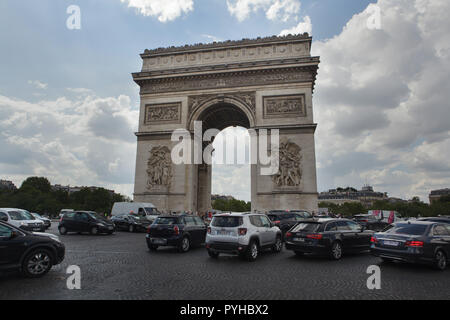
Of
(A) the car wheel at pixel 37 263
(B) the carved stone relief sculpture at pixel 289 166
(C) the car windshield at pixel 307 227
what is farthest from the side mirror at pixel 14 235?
(B) the carved stone relief sculpture at pixel 289 166

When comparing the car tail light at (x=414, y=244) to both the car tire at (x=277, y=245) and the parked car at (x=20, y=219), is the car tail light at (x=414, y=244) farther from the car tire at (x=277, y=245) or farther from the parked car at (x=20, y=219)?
the parked car at (x=20, y=219)

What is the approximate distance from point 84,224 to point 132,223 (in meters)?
3.74

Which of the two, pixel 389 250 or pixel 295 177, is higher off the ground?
pixel 295 177

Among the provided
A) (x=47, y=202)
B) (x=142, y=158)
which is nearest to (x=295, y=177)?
(x=142, y=158)

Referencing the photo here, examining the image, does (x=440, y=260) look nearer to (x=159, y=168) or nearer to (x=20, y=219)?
(x=20, y=219)

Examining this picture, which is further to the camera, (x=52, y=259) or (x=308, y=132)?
(x=308, y=132)

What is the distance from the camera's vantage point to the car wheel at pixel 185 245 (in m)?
10.9

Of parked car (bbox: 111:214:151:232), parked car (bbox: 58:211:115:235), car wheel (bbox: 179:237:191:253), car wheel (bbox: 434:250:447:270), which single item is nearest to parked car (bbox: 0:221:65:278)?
car wheel (bbox: 179:237:191:253)

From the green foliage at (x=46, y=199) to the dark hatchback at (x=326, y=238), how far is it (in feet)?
207

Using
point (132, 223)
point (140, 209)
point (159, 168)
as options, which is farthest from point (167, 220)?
point (159, 168)

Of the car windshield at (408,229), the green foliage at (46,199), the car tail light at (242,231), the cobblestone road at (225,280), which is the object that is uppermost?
the green foliage at (46,199)

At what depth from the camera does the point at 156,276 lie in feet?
22.6

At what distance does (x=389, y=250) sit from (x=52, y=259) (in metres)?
8.85
